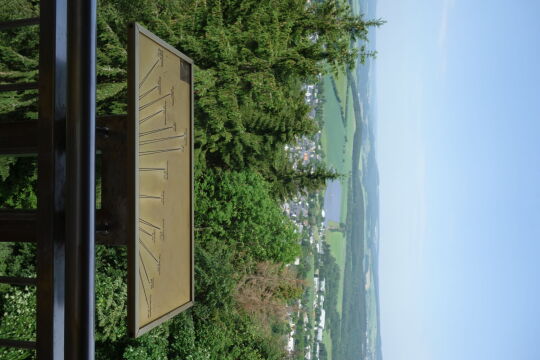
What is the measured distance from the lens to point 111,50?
8828 millimetres

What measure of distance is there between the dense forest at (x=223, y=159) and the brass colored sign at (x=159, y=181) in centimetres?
488

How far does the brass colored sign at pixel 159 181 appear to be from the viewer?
2.97m

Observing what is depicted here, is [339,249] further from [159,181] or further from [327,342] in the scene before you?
[159,181]

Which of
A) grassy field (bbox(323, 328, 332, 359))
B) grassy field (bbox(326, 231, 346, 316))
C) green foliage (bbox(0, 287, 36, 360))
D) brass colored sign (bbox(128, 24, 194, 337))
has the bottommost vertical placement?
grassy field (bbox(323, 328, 332, 359))

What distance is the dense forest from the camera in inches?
327

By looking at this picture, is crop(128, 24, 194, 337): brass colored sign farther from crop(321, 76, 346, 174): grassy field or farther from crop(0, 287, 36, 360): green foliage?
crop(321, 76, 346, 174): grassy field

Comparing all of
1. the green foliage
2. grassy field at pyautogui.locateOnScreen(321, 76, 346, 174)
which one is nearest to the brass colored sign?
the green foliage

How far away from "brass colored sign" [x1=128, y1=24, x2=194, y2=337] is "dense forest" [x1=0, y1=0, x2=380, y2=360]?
488 cm

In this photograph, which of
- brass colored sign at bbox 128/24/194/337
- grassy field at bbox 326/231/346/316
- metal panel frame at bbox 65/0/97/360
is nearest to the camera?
metal panel frame at bbox 65/0/97/360

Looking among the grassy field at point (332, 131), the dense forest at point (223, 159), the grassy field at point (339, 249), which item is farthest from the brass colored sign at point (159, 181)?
the grassy field at point (339, 249)

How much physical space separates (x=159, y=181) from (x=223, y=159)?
346 inches

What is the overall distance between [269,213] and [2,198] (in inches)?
264

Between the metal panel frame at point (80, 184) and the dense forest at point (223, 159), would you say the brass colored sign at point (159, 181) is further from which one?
the dense forest at point (223, 159)

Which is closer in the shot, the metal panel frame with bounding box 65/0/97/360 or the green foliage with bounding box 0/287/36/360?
the metal panel frame with bounding box 65/0/97/360
